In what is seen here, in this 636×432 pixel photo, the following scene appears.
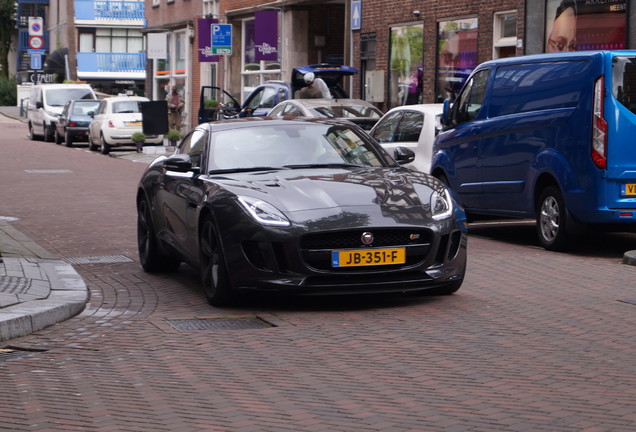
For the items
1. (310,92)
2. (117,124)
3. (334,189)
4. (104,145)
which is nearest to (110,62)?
(104,145)

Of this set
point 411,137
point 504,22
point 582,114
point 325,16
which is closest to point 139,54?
point 325,16

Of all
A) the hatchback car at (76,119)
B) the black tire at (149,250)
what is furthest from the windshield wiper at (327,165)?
the hatchback car at (76,119)

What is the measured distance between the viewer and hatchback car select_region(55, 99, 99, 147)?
130 feet

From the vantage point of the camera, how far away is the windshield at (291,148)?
989 centimetres

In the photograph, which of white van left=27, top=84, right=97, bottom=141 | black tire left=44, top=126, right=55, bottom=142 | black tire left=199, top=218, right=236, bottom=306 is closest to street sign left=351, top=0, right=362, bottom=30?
white van left=27, top=84, right=97, bottom=141

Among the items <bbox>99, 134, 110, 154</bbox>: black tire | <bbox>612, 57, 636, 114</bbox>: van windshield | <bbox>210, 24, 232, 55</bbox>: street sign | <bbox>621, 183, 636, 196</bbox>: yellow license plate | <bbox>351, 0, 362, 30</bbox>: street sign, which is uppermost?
<bbox>351, 0, 362, 30</bbox>: street sign

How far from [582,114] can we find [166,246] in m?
4.46

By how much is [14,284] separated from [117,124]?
2590 cm

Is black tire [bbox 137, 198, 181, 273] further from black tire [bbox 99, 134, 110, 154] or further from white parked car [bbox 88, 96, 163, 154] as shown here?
black tire [bbox 99, 134, 110, 154]

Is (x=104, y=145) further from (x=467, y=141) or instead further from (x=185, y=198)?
(x=185, y=198)

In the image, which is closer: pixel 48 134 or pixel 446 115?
pixel 446 115

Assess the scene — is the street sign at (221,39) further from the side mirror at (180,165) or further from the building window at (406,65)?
the side mirror at (180,165)

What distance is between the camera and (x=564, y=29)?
22.0m

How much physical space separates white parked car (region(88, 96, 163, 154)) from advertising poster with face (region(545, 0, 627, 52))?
15.5 m
